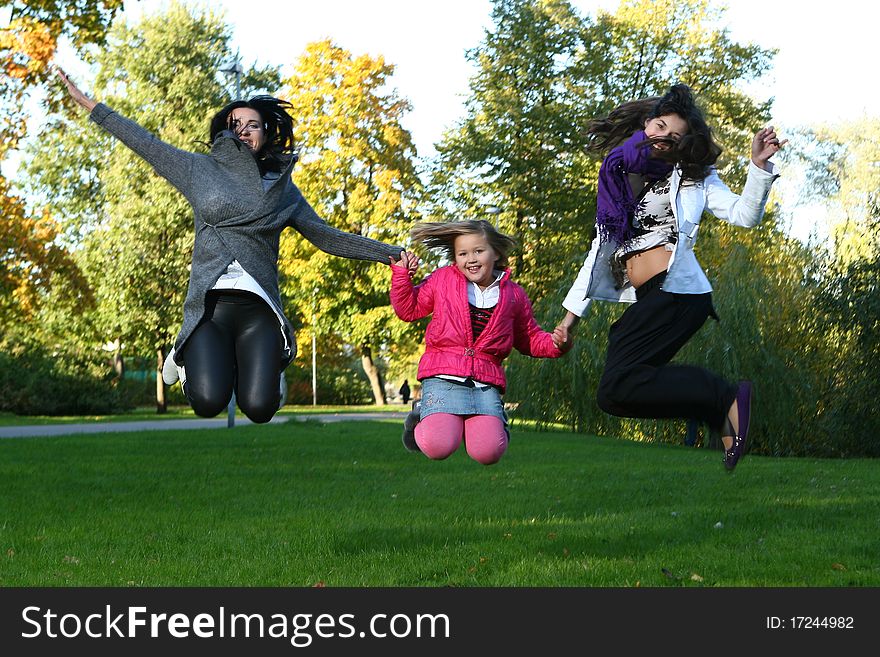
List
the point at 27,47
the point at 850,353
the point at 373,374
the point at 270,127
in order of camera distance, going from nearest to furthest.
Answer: the point at 270,127 < the point at 27,47 < the point at 850,353 < the point at 373,374

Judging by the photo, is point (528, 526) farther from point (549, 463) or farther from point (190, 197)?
→ point (549, 463)

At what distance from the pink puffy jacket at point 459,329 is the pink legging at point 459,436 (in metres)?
0.25

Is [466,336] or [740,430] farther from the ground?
[466,336]

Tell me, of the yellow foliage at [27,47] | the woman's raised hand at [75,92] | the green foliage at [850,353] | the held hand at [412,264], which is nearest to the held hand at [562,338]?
the held hand at [412,264]

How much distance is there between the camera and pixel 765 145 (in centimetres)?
543

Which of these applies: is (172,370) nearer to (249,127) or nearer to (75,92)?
(249,127)

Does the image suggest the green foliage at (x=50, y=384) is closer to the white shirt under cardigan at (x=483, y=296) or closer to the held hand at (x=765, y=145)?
the white shirt under cardigan at (x=483, y=296)

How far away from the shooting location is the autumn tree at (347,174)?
58.5ft

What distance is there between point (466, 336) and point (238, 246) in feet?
4.86

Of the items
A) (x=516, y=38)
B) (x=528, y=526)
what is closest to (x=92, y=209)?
(x=516, y=38)

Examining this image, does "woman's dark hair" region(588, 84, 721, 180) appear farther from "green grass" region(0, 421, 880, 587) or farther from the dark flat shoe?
"green grass" region(0, 421, 880, 587)

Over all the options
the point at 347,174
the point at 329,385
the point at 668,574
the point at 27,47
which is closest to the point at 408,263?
the point at 668,574
